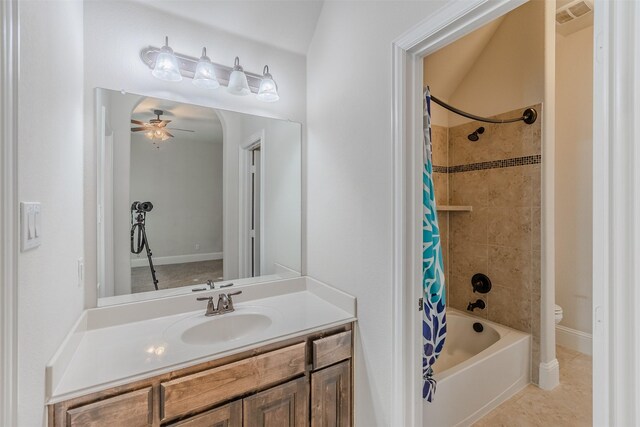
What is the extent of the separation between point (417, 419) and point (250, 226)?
130 cm

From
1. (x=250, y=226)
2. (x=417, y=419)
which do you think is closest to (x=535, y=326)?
(x=417, y=419)

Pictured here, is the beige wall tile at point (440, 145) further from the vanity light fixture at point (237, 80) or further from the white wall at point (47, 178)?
the white wall at point (47, 178)

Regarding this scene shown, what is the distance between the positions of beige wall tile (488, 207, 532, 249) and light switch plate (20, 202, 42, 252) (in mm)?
2628

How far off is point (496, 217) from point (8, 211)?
2.69m

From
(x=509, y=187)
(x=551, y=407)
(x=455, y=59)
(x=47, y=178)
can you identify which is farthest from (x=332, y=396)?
(x=455, y=59)

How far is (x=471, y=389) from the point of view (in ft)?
5.56

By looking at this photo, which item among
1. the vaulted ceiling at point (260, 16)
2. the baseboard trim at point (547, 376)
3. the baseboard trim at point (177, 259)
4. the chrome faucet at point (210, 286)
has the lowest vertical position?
the baseboard trim at point (547, 376)

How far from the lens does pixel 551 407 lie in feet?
5.91

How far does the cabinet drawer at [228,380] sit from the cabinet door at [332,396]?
5.3 inches

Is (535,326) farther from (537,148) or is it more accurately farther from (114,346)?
(114,346)

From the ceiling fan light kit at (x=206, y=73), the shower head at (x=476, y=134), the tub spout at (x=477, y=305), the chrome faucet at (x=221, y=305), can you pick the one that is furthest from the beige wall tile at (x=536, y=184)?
the chrome faucet at (x=221, y=305)

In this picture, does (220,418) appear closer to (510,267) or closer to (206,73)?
(206,73)

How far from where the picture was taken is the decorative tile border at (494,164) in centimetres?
207

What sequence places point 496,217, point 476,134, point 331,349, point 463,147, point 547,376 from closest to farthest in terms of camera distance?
point 331,349, point 547,376, point 496,217, point 476,134, point 463,147
